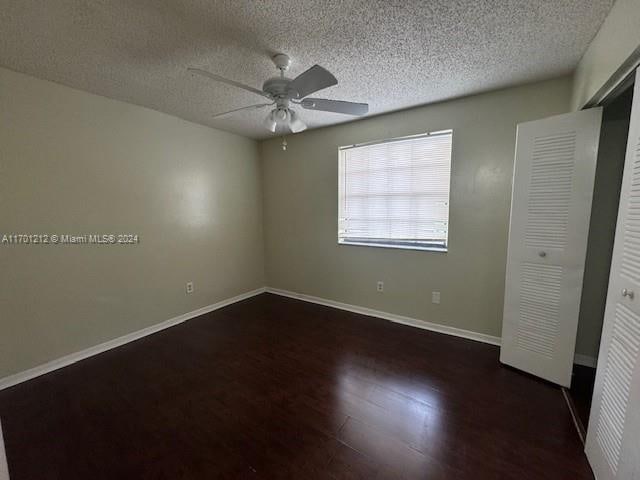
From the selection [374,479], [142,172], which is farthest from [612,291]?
[142,172]

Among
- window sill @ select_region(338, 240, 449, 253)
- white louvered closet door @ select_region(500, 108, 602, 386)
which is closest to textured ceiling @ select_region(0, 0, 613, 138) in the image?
white louvered closet door @ select_region(500, 108, 602, 386)

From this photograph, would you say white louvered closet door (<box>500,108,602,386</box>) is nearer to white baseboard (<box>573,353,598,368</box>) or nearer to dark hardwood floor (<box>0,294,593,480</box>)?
dark hardwood floor (<box>0,294,593,480</box>)

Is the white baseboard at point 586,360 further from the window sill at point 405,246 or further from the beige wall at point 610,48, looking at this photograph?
the beige wall at point 610,48

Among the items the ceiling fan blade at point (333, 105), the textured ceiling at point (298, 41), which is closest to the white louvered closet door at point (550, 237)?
the textured ceiling at point (298, 41)

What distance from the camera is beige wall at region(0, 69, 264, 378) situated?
199 cm

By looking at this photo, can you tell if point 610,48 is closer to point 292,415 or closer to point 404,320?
point 404,320

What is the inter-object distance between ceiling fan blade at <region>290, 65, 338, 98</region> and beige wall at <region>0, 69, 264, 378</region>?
6.49 ft

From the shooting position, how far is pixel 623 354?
1119mm

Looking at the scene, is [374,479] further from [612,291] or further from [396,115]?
[396,115]

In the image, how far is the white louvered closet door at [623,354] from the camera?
1.03 meters

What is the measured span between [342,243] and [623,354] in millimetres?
2551

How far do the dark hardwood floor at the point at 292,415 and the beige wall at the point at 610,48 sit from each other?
205cm

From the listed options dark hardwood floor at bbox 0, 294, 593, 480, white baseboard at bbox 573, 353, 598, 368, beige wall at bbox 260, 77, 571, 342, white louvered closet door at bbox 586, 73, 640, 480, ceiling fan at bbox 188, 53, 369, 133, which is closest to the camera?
white louvered closet door at bbox 586, 73, 640, 480

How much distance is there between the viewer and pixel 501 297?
97.1 inches
